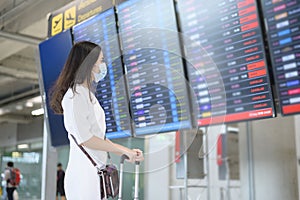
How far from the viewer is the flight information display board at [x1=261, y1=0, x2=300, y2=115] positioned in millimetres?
1789

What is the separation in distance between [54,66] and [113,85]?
29.3 inches

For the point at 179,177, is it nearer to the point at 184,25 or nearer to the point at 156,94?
the point at 156,94

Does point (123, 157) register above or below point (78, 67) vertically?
below

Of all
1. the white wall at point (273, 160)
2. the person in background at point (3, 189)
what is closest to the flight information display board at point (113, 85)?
the white wall at point (273, 160)

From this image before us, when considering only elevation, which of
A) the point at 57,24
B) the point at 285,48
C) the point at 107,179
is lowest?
the point at 107,179

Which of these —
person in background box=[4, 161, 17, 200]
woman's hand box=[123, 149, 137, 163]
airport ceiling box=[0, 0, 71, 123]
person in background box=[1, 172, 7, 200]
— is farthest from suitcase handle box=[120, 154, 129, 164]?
person in background box=[1, 172, 7, 200]

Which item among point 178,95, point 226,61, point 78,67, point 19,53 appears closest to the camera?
point 78,67

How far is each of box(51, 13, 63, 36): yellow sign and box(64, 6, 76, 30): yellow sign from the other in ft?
0.21

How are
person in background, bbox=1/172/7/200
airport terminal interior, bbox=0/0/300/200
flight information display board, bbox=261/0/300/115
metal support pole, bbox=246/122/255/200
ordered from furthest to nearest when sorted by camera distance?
person in background, bbox=1/172/7/200
metal support pole, bbox=246/122/255/200
airport terminal interior, bbox=0/0/300/200
flight information display board, bbox=261/0/300/115

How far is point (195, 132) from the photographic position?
6.80 feet

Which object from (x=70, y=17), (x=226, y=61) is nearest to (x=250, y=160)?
(x=226, y=61)

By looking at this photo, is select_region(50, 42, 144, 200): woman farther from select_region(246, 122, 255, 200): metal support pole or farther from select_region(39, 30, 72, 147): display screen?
select_region(246, 122, 255, 200): metal support pole

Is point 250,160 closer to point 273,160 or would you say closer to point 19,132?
point 273,160

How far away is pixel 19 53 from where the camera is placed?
4.62m
